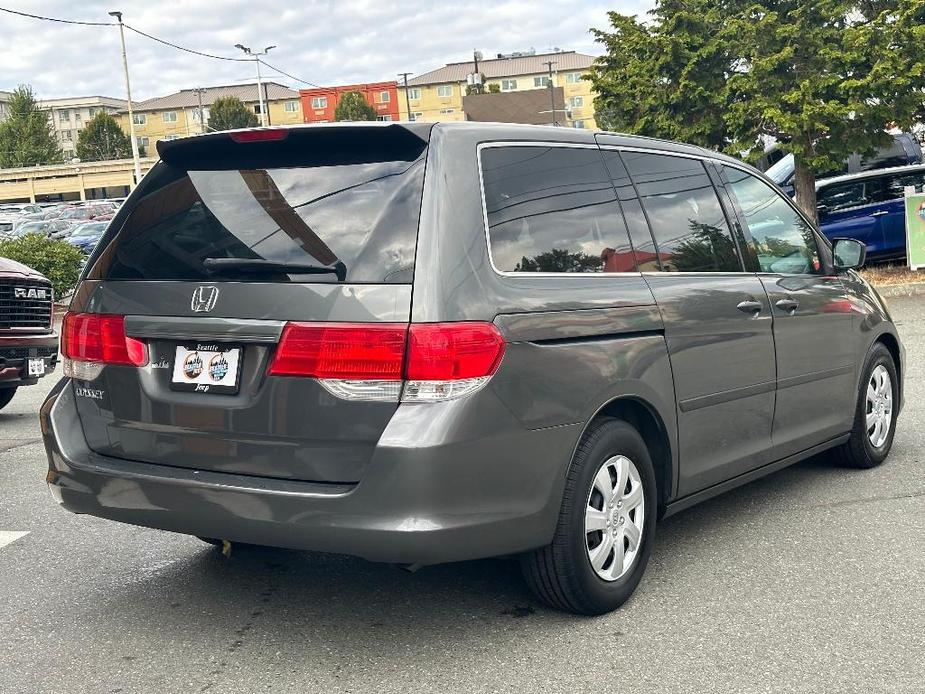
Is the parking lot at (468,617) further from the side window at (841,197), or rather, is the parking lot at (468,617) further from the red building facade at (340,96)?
the red building facade at (340,96)

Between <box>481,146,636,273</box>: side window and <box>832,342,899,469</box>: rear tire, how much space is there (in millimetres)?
2350

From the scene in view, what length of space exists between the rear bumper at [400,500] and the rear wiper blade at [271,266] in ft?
1.69

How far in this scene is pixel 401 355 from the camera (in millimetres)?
3396

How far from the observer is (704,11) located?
17.8 metres

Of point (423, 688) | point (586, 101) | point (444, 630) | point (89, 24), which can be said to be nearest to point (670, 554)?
point (444, 630)

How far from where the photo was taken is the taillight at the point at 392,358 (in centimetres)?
339

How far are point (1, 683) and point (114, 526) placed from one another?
189cm

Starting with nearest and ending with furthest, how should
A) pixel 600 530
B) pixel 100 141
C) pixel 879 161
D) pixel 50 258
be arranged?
pixel 600 530
pixel 879 161
pixel 50 258
pixel 100 141

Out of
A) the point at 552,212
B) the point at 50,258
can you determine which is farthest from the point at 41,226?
the point at 552,212

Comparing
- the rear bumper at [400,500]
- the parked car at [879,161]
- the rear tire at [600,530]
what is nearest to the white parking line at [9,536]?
the rear bumper at [400,500]

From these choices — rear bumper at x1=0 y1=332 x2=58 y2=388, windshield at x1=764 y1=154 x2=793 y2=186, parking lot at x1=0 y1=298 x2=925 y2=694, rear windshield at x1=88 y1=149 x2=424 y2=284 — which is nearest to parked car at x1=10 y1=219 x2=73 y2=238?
windshield at x1=764 y1=154 x2=793 y2=186

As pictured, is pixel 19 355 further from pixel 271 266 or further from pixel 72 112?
pixel 72 112

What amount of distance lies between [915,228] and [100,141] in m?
88.7

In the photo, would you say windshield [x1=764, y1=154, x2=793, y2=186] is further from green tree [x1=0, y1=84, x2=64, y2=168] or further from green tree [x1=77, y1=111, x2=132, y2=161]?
green tree [x1=77, y1=111, x2=132, y2=161]
